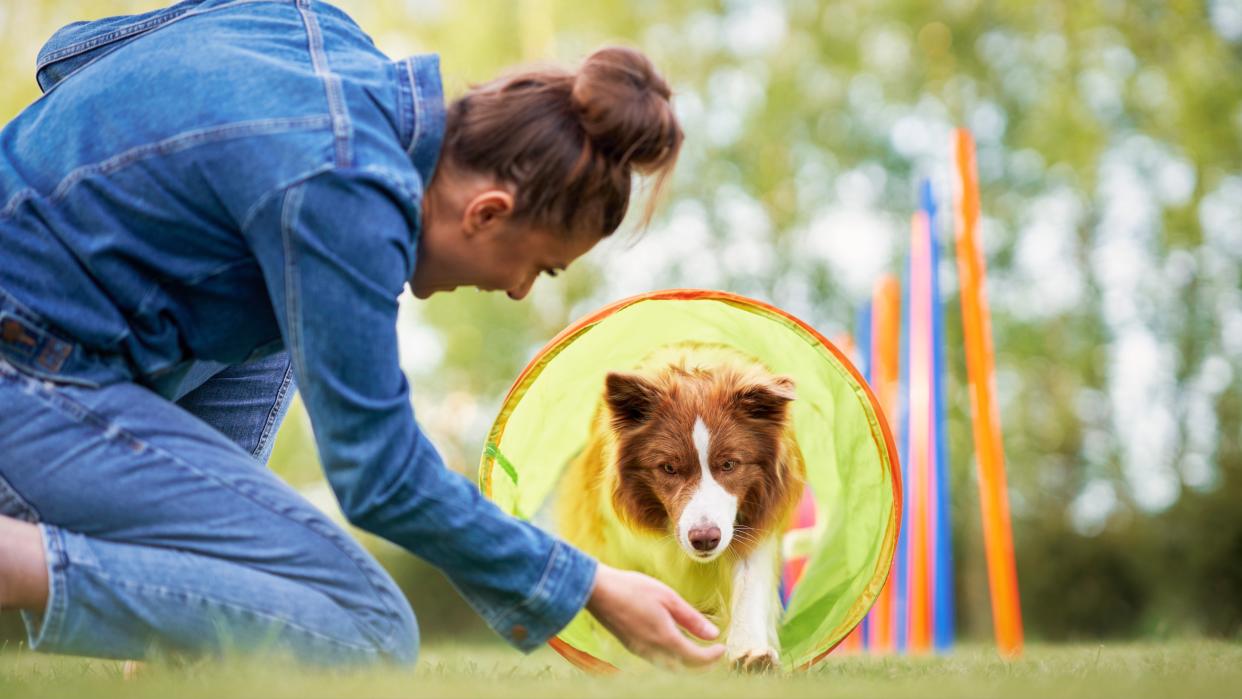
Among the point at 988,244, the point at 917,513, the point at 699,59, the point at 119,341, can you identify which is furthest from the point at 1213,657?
the point at 699,59

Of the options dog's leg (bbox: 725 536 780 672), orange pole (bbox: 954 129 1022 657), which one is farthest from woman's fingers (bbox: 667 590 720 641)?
orange pole (bbox: 954 129 1022 657)

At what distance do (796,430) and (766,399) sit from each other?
1.66 ft

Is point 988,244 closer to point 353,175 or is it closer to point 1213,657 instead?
point 1213,657

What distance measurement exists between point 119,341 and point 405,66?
691 mm

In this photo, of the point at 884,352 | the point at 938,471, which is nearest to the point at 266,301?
the point at 938,471

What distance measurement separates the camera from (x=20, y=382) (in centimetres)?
201

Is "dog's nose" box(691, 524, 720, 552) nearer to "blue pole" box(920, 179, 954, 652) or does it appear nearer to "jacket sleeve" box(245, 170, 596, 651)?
"jacket sleeve" box(245, 170, 596, 651)

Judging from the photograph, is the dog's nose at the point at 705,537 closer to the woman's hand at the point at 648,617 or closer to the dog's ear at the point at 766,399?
the dog's ear at the point at 766,399

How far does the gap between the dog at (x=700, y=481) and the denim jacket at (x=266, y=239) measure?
1.45m

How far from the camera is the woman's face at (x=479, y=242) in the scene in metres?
2.09

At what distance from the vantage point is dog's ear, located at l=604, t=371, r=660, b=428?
3.47 metres

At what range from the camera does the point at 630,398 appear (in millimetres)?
3551

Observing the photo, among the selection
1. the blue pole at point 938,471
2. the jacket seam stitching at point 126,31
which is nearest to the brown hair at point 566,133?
the jacket seam stitching at point 126,31

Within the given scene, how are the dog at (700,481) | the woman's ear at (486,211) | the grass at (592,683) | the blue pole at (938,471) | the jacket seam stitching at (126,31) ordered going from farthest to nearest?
the blue pole at (938,471)
the dog at (700,481)
the jacket seam stitching at (126,31)
the woman's ear at (486,211)
the grass at (592,683)
